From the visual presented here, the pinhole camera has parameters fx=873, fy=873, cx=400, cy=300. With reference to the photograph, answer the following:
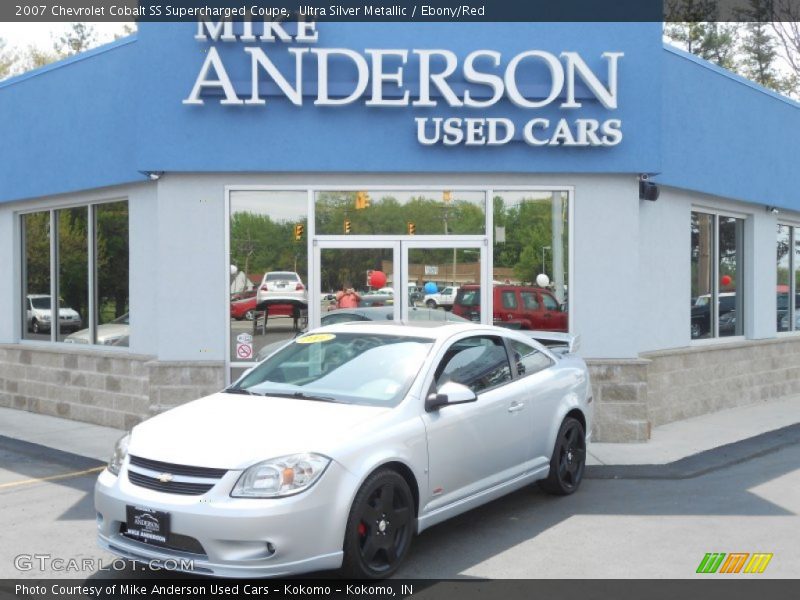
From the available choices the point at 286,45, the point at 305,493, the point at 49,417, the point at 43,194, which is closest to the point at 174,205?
the point at 286,45

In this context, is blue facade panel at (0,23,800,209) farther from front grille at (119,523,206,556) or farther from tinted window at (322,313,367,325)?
front grille at (119,523,206,556)

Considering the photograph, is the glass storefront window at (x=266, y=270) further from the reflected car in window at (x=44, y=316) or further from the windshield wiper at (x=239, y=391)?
the windshield wiper at (x=239, y=391)

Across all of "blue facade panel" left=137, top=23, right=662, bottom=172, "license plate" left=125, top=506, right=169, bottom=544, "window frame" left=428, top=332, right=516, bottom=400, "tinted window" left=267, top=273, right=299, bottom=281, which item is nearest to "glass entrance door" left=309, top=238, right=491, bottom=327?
"tinted window" left=267, top=273, right=299, bottom=281

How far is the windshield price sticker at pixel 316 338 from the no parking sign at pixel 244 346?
3445 millimetres

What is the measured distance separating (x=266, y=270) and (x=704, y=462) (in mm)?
5270

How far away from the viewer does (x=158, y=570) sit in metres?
5.47

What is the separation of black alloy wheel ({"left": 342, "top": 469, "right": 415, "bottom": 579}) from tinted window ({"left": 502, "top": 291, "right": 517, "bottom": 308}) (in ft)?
17.0

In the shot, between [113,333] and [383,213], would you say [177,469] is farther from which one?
[113,333]

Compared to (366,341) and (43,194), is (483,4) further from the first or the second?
(43,194)

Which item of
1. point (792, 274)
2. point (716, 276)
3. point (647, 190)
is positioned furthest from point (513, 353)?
point (792, 274)

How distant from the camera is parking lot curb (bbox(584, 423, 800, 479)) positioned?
8.49 meters

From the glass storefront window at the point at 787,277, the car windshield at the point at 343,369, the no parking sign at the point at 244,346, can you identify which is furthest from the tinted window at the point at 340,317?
the glass storefront window at the point at 787,277

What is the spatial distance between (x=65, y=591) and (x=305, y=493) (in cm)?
170

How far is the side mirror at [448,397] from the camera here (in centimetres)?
581
